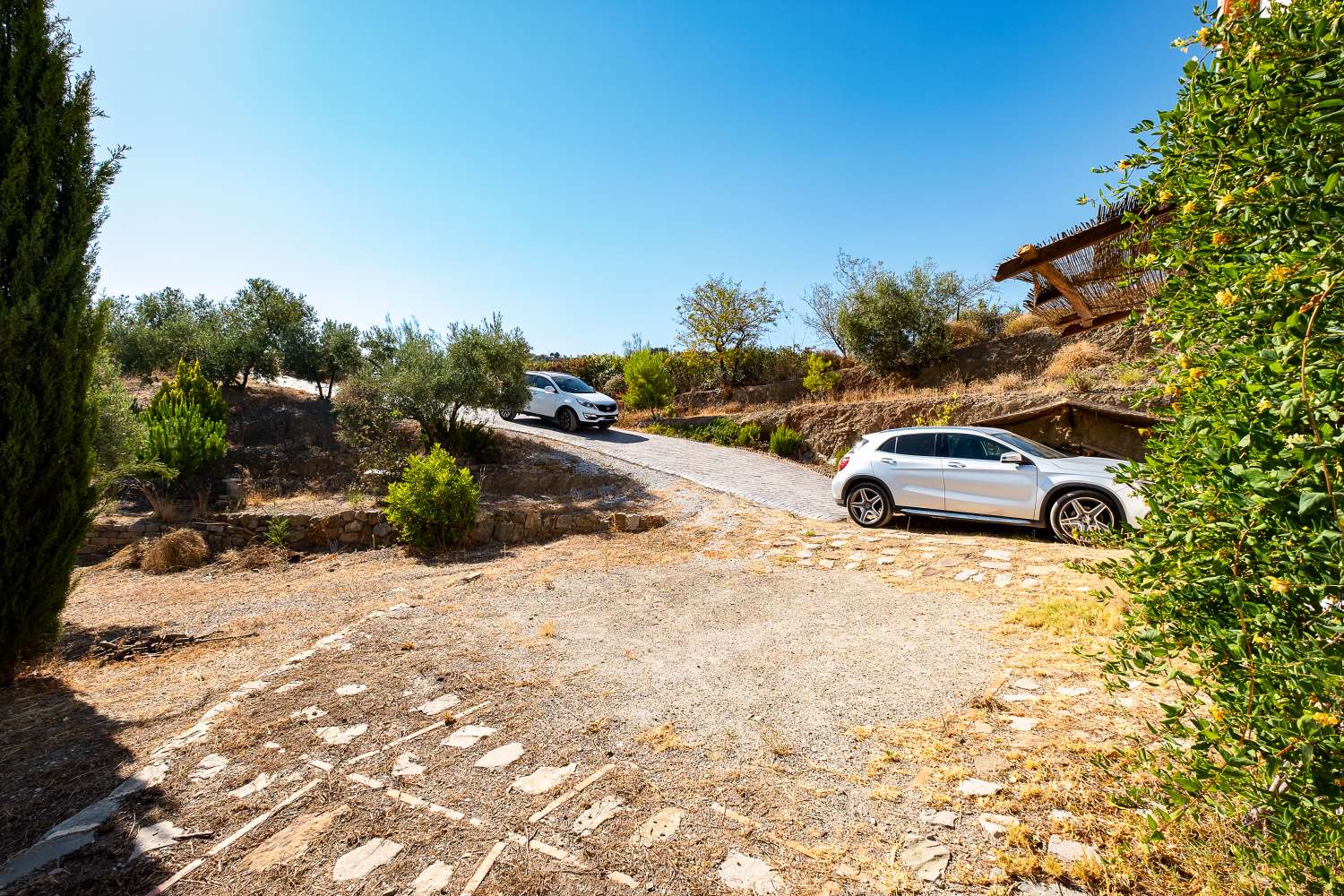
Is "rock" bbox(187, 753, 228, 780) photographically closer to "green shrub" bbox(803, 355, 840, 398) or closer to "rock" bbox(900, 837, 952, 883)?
"rock" bbox(900, 837, 952, 883)

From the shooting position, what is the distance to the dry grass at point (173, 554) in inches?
335

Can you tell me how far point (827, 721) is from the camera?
10.9 feet

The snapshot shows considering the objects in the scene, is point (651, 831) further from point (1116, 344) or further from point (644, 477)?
point (1116, 344)

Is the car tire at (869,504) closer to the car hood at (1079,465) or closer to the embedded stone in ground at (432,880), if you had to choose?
the car hood at (1079,465)

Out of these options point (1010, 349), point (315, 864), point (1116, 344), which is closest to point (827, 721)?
point (315, 864)

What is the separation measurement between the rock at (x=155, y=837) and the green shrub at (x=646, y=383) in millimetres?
18385

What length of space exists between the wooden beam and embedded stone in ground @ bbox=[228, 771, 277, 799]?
619 centimetres

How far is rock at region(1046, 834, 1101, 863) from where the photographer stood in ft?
7.00

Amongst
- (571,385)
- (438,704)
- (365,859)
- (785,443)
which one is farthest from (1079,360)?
(365,859)

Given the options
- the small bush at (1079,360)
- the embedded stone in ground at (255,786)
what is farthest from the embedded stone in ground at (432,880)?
the small bush at (1079,360)

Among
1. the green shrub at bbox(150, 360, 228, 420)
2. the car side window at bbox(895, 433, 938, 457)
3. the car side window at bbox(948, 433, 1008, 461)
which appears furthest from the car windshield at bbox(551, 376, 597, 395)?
the car side window at bbox(948, 433, 1008, 461)

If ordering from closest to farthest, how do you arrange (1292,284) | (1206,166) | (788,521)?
(1292,284), (1206,166), (788,521)

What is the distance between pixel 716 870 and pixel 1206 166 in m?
2.74

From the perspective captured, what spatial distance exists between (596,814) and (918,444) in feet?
25.0
